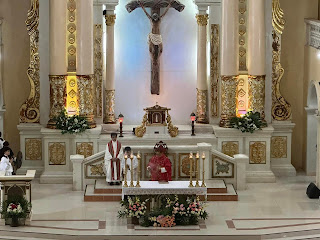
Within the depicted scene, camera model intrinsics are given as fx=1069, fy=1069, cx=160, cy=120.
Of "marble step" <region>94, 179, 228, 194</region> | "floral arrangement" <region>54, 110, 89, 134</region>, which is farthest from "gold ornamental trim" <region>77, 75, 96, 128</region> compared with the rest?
"marble step" <region>94, 179, 228, 194</region>

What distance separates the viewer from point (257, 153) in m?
30.8

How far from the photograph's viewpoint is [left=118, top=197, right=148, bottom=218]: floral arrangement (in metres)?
25.4

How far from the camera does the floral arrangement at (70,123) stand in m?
30.3

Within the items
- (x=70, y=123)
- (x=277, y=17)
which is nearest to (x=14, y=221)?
(x=70, y=123)

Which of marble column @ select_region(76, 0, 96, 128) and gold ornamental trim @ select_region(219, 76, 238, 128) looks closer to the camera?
marble column @ select_region(76, 0, 96, 128)

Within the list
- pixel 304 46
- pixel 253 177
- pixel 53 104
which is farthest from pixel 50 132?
pixel 304 46

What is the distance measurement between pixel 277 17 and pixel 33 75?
7.35 m

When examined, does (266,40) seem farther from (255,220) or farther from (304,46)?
(255,220)

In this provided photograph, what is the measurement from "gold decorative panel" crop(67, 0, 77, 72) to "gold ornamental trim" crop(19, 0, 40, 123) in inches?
36.7

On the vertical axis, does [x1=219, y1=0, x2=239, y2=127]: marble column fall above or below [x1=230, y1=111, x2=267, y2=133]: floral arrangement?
above

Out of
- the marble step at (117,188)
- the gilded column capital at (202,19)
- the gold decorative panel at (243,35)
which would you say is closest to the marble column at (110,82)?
the gilded column capital at (202,19)

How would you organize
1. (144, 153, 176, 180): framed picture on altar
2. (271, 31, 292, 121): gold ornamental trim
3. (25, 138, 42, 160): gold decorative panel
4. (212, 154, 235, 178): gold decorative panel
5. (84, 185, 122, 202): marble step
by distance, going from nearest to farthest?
(84, 185, 122, 202): marble step
(144, 153, 176, 180): framed picture on altar
(212, 154, 235, 178): gold decorative panel
(25, 138, 42, 160): gold decorative panel
(271, 31, 292, 121): gold ornamental trim

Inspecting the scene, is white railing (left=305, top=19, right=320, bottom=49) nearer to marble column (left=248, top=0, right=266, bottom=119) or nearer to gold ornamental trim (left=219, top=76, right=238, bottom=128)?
marble column (left=248, top=0, right=266, bottom=119)

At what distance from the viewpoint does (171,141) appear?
30672 millimetres
